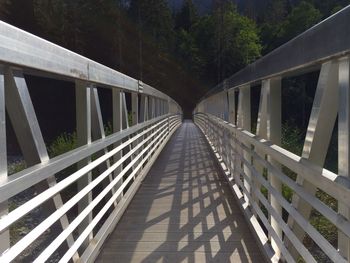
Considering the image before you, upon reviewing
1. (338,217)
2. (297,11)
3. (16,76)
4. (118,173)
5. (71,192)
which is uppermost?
(297,11)

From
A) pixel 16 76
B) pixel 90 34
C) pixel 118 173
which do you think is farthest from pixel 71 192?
pixel 90 34

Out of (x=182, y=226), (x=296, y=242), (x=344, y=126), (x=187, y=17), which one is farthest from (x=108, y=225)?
(x=187, y=17)

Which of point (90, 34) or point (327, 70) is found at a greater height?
point (90, 34)

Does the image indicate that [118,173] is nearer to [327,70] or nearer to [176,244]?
[176,244]

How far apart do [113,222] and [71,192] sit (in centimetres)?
536

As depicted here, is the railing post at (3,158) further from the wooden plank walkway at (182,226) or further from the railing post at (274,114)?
the railing post at (274,114)

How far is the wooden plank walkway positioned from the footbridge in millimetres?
11

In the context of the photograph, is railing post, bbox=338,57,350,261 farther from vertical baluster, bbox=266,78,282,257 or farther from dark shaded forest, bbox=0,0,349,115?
dark shaded forest, bbox=0,0,349,115

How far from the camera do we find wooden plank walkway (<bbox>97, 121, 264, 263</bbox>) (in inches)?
159

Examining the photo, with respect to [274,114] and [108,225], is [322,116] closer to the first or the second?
[274,114]

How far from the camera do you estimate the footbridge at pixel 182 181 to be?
2.27 metres

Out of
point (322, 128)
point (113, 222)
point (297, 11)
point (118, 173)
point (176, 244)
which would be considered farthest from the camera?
point (297, 11)

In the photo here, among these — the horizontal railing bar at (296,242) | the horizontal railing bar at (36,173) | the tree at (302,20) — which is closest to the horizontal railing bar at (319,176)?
the horizontal railing bar at (296,242)

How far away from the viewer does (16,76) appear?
2.39 meters
